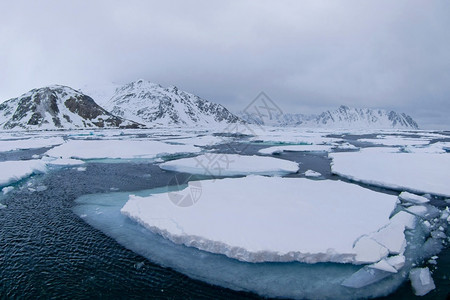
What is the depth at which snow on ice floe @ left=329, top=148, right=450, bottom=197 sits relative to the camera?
15.4 m

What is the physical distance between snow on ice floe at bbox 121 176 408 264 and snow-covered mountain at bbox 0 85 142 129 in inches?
4411

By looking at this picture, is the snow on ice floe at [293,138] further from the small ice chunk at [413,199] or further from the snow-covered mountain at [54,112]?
the snow-covered mountain at [54,112]

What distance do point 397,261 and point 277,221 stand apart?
11.9ft

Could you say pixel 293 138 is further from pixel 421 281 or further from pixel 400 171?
pixel 421 281

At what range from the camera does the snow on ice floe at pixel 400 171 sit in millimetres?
15383

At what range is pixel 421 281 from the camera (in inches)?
279

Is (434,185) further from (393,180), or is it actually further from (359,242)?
(359,242)

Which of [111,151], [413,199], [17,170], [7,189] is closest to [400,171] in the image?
[413,199]

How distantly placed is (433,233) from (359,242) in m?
3.99

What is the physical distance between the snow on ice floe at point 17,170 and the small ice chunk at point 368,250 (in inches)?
721

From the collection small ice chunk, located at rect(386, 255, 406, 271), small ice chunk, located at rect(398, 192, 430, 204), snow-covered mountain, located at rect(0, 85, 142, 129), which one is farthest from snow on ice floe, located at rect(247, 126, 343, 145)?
Answer: snow-covered mountain, located at rect(0, 85, 142, 129)

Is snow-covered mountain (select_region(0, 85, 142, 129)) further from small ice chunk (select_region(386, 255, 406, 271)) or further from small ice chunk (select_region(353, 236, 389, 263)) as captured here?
small ice chunk (select_region(386, 255, 406, 271))

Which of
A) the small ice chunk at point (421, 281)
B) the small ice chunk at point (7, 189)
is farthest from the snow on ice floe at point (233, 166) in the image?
the small ice chunk at point (421, 281)

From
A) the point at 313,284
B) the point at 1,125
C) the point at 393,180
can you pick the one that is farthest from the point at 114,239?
the point at 1,125
